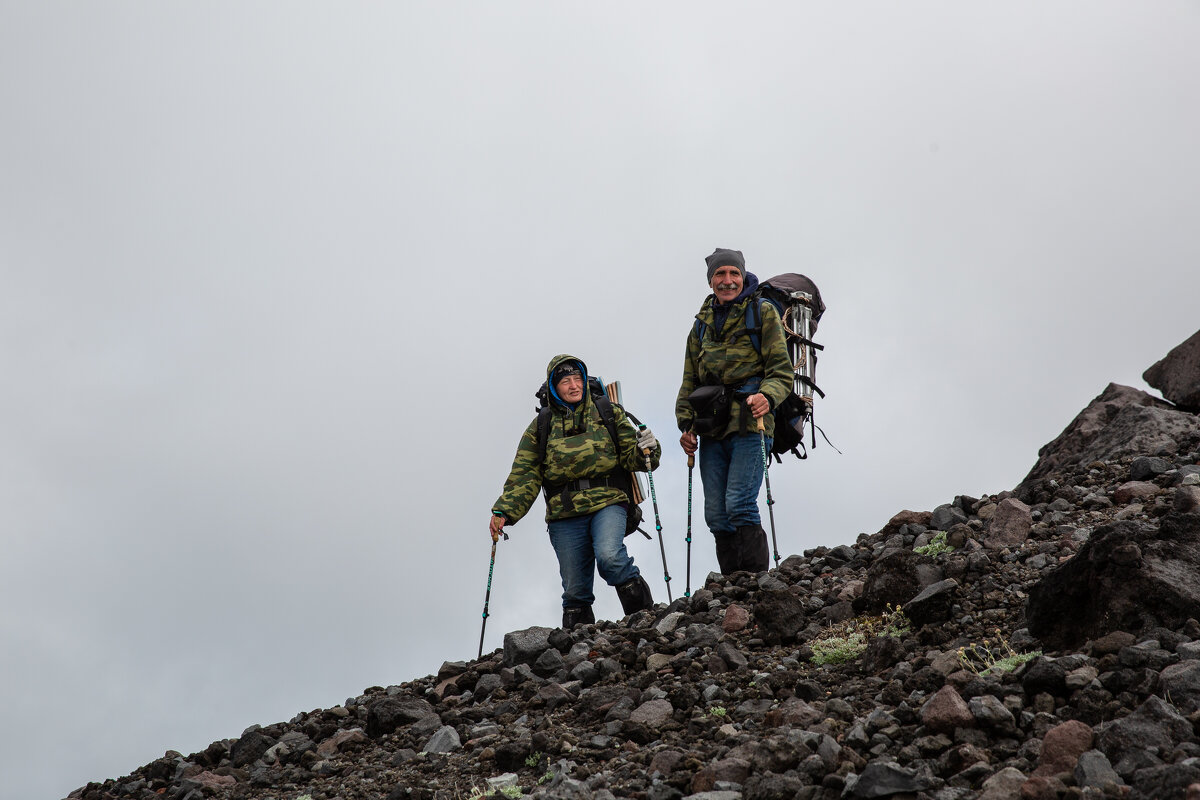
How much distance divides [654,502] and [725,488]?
190 cm

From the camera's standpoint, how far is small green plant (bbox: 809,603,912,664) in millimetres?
8883

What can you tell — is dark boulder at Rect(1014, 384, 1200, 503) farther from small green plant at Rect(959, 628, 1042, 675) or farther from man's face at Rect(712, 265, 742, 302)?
small green plant at Rect(959, 628, 1042, 675)

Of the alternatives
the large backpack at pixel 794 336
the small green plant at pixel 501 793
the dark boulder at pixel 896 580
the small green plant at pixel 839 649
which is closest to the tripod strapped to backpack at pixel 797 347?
the large backpack at pixel 794 336

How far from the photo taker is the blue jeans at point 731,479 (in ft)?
41.5

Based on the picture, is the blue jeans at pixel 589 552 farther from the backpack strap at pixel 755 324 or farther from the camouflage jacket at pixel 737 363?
the backpack strap at pixel 755 324

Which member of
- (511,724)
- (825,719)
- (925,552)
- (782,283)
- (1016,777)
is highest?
(782,283)

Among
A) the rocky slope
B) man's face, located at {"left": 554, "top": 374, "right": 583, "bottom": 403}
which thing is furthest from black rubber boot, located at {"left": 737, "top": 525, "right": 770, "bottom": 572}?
man's face, located at {"left": 554, "top": 374, "right": 583, "bottom": 403}

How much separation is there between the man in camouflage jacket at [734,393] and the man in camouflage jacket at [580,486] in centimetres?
80

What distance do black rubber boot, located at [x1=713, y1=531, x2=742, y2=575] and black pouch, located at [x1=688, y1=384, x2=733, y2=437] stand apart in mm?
1306

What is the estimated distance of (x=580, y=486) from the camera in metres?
13.2

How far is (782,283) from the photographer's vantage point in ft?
49.8

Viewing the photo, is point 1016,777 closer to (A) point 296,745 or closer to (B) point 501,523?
(A) point 296,745

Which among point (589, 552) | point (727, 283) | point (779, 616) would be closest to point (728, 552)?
point (589, 552)

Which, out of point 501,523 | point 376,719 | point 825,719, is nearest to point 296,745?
point 376,719
